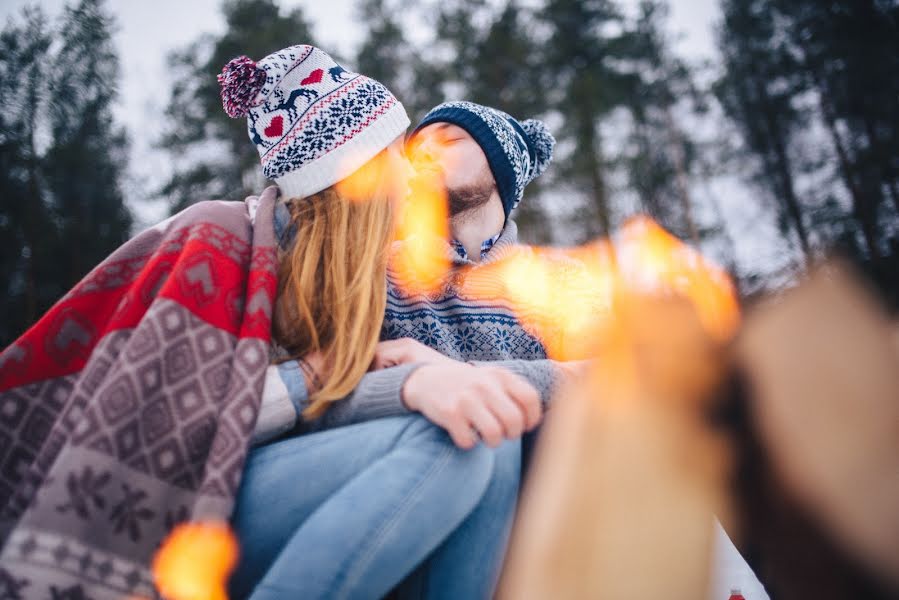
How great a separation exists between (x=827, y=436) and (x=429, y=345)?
115 centimetres

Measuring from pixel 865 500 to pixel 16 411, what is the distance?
4.92ft

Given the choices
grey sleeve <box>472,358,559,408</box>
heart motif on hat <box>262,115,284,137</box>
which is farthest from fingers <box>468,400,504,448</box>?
heart motif on hat <box>262,115,284,137</box>

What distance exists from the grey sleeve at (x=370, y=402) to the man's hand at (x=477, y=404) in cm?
7

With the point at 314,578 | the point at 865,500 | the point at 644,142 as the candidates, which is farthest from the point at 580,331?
the point at 644,142

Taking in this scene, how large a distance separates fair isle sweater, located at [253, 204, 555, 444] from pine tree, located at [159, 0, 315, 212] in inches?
366

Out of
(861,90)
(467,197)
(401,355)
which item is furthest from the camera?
(861,90)

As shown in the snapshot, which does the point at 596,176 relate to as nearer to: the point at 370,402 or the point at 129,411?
the point at 370,402

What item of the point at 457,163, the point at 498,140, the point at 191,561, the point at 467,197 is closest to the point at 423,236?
the point at 467,197

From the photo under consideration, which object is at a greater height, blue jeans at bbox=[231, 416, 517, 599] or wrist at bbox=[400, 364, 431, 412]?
wrist at bbox=[400, 364, 431, 412]

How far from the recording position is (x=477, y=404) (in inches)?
35.5

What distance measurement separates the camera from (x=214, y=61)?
10.1 metres

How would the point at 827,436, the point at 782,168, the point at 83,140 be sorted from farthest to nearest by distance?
the point at 782,168 < the point at 83,140 < the point at 827,436

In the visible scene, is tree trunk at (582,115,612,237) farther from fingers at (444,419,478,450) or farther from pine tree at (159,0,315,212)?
fingers at (444,419,478,450)

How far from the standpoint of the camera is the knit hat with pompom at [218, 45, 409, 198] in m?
1.42
